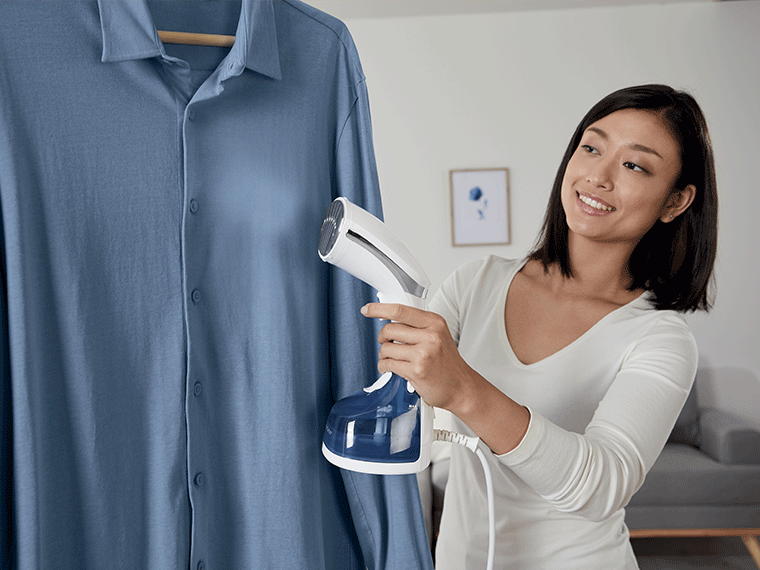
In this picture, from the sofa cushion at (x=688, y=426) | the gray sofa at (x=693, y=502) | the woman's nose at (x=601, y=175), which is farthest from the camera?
the sofa cushion at (x=688, y=426)

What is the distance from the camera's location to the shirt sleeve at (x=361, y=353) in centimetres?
82

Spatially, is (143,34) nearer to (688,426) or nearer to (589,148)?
(589,148)

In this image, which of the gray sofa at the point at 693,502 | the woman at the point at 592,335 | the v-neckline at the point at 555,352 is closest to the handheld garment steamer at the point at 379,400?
the woman at the point at 592,335

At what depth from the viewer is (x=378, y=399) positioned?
74 centimetres

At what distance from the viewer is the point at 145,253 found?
73cm

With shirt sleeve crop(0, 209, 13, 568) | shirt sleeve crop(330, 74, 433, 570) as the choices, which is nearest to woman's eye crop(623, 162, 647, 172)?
shirt sleeve crop(330, 74, 433, 570)

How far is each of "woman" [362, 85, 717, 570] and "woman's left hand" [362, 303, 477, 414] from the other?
0.42 feet

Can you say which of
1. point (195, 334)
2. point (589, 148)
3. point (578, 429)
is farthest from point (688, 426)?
point (195, 334)

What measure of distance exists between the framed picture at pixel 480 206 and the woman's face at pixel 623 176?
2.61m

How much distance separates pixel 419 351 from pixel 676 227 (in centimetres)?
84

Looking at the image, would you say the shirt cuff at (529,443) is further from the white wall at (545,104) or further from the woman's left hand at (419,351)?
the white wall at (545,104)

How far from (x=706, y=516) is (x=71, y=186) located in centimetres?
295

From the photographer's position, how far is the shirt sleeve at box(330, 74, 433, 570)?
2.68 ft

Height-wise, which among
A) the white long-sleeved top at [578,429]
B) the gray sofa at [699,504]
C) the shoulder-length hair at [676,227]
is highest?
the shoulder-length hair at [676,227]
